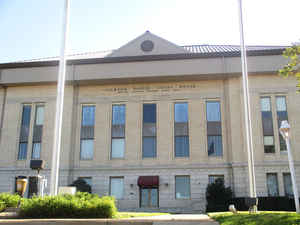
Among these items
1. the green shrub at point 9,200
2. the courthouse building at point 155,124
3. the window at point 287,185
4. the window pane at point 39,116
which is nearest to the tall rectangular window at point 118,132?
the courthouse building at point 155,124

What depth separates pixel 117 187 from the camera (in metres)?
33.4

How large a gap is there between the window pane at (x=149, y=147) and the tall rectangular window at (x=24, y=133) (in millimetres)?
12443

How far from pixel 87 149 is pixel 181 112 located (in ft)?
33.8

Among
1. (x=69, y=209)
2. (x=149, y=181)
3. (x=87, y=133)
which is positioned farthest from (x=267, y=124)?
(x=69, y=209)

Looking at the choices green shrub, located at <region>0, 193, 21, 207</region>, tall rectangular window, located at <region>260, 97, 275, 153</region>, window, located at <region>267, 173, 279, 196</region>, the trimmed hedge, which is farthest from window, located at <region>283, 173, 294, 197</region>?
green shrub, located at <region>0, 193, 21, 207</region>

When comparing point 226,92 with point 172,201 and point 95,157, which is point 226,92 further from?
point 95,157

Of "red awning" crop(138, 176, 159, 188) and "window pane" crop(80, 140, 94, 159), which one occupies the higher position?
"window pane" crop(80, 140, 94, 159)

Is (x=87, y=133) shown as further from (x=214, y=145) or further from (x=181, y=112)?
(x=214, y=145)

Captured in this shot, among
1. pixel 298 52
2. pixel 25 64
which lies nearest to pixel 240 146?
pixel 298 52

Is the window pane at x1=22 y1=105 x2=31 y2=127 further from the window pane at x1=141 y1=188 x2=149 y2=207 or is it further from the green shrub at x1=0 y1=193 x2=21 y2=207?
the green shrub at x1=0 y1=193 x2=21 y2=207

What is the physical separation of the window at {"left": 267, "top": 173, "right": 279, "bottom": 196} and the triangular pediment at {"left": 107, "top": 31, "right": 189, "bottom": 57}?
1590 centimetres

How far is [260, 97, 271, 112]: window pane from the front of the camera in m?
33.8

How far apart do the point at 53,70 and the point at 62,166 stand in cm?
1035

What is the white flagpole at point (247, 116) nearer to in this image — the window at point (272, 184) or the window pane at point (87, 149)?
the window at point (272, 184)
